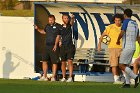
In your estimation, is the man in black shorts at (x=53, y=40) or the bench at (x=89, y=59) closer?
the man in black shorts at (x=53, y=40)

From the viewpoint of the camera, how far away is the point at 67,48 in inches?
674

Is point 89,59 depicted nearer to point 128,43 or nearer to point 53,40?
point 53,40

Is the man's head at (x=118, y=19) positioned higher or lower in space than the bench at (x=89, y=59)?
higher

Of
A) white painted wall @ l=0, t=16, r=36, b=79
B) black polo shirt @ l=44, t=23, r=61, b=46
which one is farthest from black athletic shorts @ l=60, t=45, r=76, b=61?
white painted wall @ l=0, t=16, r=36, b=79

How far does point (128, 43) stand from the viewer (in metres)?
14.4

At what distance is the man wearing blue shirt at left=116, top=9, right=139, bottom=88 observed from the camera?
14281mm

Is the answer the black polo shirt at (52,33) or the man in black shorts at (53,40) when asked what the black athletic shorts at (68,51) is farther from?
the black polo shirt at (52,33)

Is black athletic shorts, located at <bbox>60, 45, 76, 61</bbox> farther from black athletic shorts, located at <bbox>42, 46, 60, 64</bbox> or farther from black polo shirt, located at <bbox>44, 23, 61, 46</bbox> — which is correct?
black polo shirt, located at <bbox>44, 23, 61, 46</bbox>

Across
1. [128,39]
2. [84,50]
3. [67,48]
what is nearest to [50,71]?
[84,50]

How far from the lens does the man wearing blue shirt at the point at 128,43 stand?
1428 cm

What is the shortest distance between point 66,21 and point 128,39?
3001 millimetres

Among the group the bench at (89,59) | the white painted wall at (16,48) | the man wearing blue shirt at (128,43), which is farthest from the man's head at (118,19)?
the white painted wall at (16,48)

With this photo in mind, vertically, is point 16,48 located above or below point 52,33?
below

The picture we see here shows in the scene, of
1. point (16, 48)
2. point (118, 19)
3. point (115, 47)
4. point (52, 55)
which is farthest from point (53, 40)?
point (16, 48)
